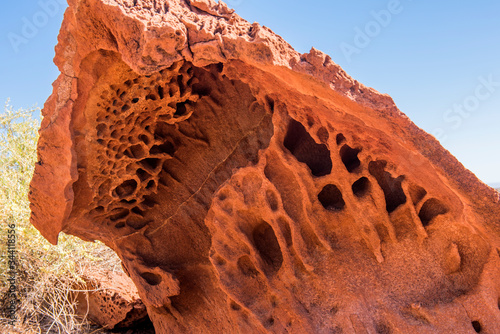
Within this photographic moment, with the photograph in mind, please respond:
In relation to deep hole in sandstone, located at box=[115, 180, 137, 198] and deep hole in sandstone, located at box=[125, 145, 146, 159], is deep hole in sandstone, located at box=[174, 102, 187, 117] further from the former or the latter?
deep hole in sandstone, located at box=[115, 180, 137, 198]

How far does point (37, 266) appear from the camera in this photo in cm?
635

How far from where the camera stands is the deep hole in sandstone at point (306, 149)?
114 inches

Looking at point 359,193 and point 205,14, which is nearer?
point 205,14

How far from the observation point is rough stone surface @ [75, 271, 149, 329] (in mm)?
4867

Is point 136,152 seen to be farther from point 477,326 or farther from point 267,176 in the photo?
point 477,326

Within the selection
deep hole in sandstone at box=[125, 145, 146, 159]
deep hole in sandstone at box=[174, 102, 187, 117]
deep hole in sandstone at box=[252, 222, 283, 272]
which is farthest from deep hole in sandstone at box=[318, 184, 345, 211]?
deep hole in sandstone at box=[125, 145, 146, 159]

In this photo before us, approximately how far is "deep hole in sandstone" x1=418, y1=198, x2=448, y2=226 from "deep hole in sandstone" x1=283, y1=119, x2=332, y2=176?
702 millimetres

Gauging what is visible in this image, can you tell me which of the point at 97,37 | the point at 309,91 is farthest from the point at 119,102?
the point at 309,91

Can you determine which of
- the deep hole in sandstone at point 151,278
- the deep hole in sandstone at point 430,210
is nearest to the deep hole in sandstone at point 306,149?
the deep hole in sandstone at point 430,210

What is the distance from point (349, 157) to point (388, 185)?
329 mm

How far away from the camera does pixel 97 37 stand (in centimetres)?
249

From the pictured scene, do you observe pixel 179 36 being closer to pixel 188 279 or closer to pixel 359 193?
pixel 359 193

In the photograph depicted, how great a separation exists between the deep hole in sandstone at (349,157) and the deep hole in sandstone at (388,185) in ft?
0.35

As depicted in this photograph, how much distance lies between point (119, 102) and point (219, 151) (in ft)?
2.94
